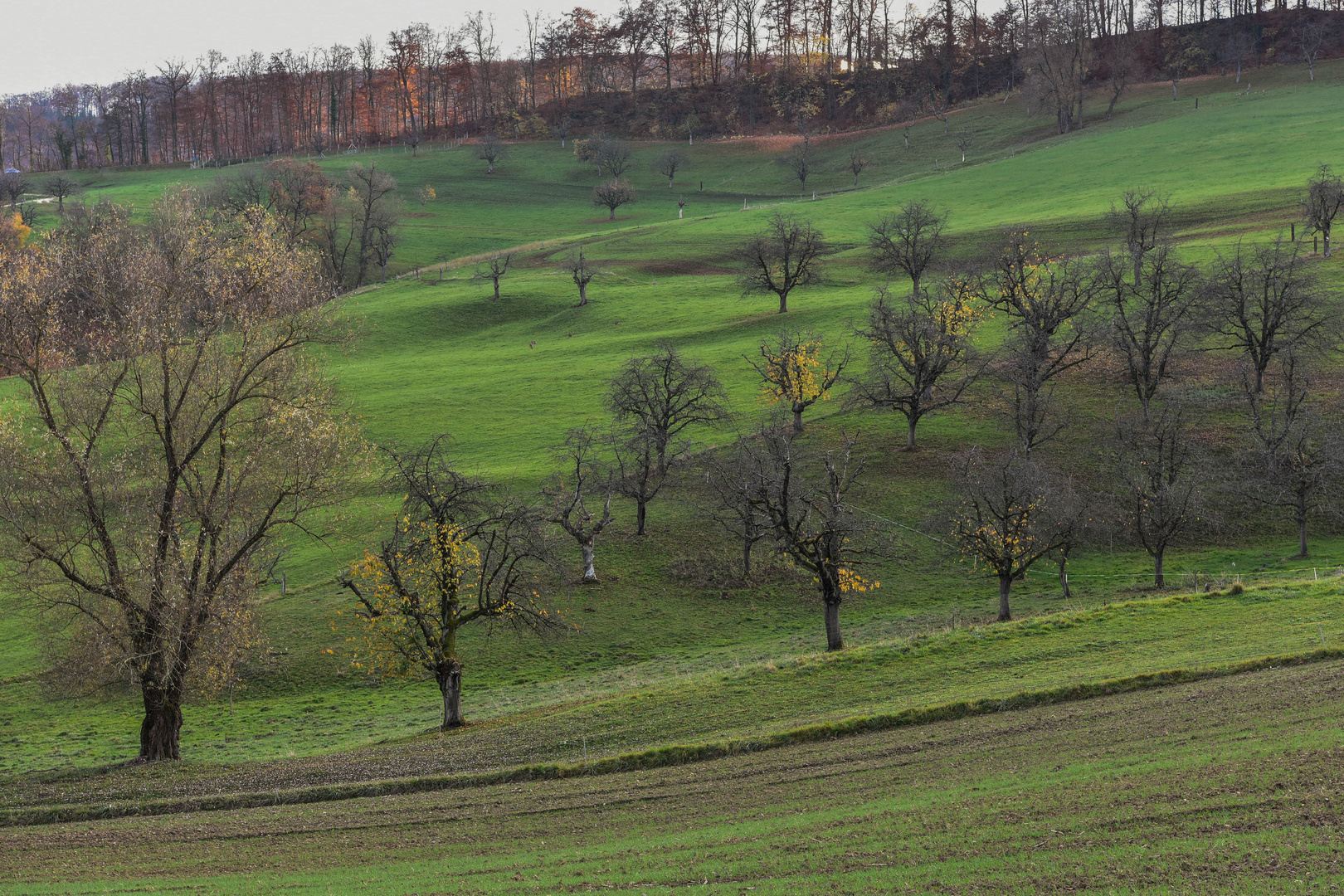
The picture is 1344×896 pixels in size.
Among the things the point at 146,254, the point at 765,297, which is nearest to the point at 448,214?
the point at 765,297

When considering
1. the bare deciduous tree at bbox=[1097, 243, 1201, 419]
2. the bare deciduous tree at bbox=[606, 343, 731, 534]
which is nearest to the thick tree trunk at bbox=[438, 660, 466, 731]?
the bare deciduous tree at bbox=[606, 343, 731, 534]

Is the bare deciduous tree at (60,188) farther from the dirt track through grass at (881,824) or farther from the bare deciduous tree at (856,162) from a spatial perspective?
the dirt track through grass at (881,824)

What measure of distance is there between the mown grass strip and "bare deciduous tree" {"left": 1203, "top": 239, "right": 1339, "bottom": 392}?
37.7 m

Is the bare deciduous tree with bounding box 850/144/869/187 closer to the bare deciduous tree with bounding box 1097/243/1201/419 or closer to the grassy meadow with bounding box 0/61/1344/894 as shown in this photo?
the grassy meadow with bounding box 0/61/1344/894

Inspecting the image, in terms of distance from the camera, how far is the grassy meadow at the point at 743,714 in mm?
17281

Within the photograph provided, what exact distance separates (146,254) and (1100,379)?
5615cm

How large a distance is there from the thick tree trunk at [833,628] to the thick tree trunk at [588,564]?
1495 centimetres

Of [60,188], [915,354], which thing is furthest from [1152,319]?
[60,188]

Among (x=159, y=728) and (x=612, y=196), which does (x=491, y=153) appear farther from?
(x=159, y=728)

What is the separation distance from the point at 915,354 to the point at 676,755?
38788mm

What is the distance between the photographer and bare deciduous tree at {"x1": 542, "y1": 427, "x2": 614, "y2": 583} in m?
49.5

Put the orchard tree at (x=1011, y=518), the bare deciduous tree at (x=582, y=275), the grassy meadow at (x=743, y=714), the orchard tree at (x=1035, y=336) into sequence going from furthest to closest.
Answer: the bare deciduous tree at (x=582, y=275)
the orchard tree at (x=1035, y=336)
the orchard tree at (x=1011, y=518)
the grassy meadow at (x=743, y=714)

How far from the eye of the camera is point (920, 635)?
34844 millimetres

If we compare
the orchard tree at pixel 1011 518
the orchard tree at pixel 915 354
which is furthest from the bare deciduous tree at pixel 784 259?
the orchard tree at pixel 1011 518
